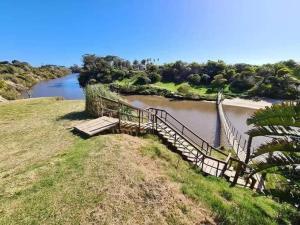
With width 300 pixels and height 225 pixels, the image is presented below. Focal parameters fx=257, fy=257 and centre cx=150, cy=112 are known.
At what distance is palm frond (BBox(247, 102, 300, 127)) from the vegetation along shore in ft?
107

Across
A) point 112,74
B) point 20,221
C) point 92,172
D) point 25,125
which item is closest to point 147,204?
point 92,172

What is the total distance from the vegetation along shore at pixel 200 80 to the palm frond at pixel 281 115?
32.5m

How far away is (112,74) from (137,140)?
6158 cm

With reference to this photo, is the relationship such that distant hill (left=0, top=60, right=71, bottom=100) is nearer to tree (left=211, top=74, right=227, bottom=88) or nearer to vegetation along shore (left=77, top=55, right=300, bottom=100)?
vegetation along shore (left=77, top=55, right=300, bottom=100)

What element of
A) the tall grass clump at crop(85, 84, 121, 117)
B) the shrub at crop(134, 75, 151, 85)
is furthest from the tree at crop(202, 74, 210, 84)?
the tall grass clump at crop(85, 84, 121, 117)

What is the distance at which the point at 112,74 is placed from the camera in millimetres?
70000

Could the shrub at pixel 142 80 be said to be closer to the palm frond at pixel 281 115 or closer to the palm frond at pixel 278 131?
the palm frond at pixel 278 131

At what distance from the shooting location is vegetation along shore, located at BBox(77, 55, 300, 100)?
44.0 meters

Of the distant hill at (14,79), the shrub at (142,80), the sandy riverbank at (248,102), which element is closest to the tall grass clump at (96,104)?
the distant hill at (14,79)

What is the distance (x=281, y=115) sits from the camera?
192 inches

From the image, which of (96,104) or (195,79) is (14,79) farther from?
(96,104)

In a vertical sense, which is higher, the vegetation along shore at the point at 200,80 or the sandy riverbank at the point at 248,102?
the vegetation along shore at the point at 200,80

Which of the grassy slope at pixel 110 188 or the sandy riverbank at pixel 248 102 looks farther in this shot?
the sandy riverbank at pixel 248 102

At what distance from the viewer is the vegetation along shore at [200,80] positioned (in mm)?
44000
